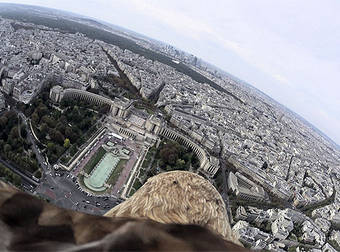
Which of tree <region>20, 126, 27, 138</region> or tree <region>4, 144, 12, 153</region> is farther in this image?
tree <region>20, 126, 27, 138</region>

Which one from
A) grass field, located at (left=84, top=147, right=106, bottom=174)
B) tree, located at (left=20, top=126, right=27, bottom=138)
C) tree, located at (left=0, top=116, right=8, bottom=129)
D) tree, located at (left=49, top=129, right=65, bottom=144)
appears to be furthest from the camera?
tree, located at (left=49, top=129, right=65, bottom=144)

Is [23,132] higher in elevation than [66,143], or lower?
lower

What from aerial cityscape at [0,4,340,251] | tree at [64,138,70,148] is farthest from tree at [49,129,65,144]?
tree at [64,138,70,148]

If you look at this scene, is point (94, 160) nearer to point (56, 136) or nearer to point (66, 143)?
point (66, 143)

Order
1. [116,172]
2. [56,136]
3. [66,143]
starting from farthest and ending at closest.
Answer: [56,136], [66,143], [116,172]

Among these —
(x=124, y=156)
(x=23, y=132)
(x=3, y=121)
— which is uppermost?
(x=124, y=156)

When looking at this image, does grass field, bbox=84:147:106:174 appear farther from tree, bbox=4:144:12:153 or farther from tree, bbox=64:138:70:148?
tree, bbox=4:144:12:153

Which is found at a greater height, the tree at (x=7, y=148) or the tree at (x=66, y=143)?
the tree at (x=66, y=143)

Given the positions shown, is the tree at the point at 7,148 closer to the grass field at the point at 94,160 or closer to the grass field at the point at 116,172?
the grass field at the point at 94,160

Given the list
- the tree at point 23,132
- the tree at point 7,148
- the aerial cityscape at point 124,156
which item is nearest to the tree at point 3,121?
the aerial cityscape at point 124,156

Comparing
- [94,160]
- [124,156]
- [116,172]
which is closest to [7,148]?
[94,160]
